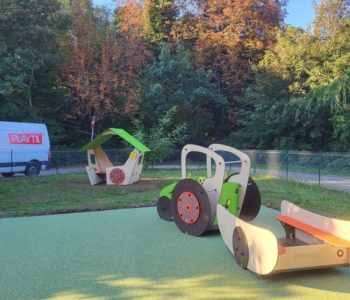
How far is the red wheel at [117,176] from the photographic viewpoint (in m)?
15.0

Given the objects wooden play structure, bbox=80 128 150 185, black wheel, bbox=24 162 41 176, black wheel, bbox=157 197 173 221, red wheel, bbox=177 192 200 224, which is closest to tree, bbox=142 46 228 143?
black wheel, bbox=24 162 41 176

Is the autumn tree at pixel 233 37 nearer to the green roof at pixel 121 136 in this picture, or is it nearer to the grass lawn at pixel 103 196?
the grass lawn at pixel 103 196

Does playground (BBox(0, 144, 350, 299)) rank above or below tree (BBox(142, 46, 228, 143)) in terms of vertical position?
below

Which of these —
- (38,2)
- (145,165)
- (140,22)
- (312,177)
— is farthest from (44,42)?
(312,177)

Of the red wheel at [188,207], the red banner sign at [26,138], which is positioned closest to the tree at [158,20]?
the red banner sign at [26,138]

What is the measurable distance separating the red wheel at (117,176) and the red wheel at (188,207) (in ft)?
25.2

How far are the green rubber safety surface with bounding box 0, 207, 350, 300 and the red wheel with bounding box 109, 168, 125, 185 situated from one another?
22.8 ft

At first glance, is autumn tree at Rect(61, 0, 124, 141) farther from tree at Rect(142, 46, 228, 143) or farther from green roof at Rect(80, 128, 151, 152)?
green roof at Rect(80, 128, 151, 152)

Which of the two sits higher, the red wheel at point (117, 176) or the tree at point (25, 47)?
the tree at point (25, 47)

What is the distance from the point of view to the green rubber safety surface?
4617 mm

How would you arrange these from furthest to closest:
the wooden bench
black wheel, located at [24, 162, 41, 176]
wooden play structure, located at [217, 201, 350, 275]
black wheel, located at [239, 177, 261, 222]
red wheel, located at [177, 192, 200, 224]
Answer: black wheel, located at [24, 162, 41, 176] → black wheel, located at [239, 177, 261, 222] → red wheel, located at [177, 192, 200, 224] → the wooden bench → wooden play structure, located at [217, 201, 350, 275]

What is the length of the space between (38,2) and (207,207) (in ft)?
69.1

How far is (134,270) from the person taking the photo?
536 cm

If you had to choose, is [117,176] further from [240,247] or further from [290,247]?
[290,247]
